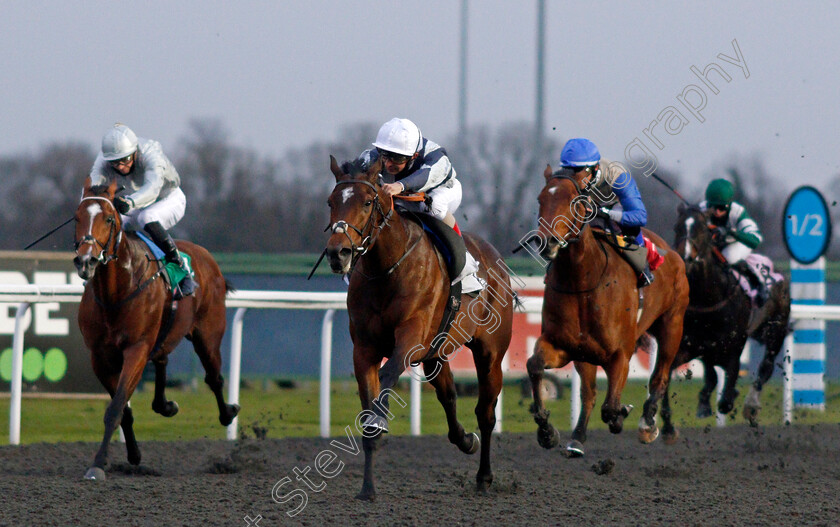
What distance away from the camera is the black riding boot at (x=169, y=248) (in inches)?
233

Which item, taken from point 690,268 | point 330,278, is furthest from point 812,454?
point 330,278

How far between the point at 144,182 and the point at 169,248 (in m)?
0.39

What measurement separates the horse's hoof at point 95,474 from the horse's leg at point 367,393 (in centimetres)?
135

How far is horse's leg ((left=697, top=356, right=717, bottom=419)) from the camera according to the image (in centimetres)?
805

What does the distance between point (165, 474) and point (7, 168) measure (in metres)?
18.0

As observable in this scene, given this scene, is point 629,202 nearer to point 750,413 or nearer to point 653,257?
point 653,257

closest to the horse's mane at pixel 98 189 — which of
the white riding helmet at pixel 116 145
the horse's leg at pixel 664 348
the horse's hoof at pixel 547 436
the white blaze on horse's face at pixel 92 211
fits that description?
the white blaze on horse's face at pixel 92 211

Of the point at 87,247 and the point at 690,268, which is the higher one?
the point at 87,247

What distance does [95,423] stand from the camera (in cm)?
934

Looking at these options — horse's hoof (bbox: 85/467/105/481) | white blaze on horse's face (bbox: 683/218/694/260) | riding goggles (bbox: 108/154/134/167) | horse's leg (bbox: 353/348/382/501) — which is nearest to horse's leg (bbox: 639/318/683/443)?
white blaze on horse's face (bbox: 683/218/694/260)

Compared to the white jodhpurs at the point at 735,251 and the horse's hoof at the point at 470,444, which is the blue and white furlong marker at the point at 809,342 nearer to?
the white jodhpurs at the point at 735,251

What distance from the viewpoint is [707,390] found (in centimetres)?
828

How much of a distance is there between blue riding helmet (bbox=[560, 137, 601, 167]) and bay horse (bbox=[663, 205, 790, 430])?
2181mm

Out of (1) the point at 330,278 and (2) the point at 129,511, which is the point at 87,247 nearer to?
(2) the point at 129,511
